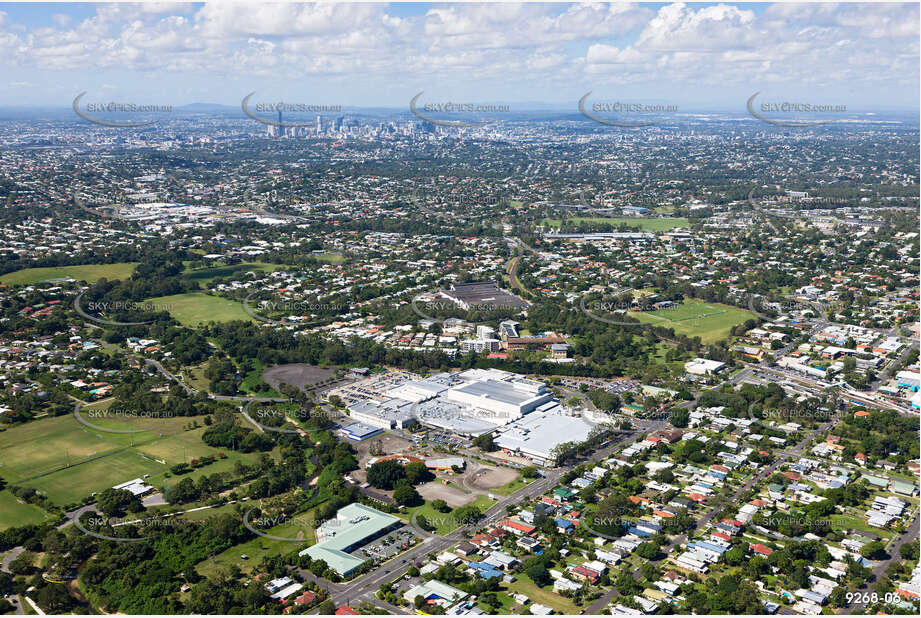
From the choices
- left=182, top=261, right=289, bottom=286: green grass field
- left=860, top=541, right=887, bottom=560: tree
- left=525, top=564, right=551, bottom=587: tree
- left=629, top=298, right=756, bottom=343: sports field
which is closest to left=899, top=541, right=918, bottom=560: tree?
left=860, top=541, right=887, bottom=560: tree

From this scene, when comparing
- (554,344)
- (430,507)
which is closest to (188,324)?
(554,344)

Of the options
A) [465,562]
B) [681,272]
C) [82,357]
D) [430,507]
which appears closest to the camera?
[465,562]

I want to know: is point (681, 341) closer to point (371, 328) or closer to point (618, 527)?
point (371, 328)

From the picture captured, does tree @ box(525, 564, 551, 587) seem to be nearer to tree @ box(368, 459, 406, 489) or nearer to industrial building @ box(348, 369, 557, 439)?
tree @ box(368, 459, 406, 489)

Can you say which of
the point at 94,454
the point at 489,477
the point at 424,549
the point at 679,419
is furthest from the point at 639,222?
the point at 424,549

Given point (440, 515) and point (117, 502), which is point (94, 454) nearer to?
point (117, 502)

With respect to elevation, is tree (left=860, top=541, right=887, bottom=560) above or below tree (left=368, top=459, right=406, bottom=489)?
below
